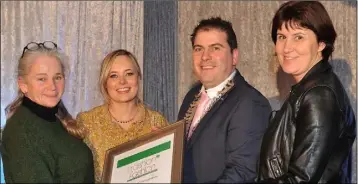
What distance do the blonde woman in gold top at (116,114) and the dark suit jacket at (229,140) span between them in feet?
2.30

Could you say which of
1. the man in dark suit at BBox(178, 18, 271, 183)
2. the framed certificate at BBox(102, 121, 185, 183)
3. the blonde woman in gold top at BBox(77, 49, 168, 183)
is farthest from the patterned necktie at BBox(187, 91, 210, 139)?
the blonde woman in gold top at BBox(77, 49, 168, 183)

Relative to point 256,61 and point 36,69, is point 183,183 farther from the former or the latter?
point 256,61

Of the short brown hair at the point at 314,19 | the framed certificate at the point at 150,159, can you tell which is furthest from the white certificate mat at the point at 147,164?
the short brown hair at the point at 314,19

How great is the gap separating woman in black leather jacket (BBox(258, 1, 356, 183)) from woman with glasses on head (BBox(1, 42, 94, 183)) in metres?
0.98

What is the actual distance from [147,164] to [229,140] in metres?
0.39

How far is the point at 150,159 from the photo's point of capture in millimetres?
3312

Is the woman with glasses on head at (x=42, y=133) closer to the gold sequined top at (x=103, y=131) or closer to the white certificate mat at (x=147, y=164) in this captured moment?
the white certificate mat at (x=147, y=164)

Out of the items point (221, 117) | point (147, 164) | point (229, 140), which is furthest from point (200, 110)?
point (147, 164)

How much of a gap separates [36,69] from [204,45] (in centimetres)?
84

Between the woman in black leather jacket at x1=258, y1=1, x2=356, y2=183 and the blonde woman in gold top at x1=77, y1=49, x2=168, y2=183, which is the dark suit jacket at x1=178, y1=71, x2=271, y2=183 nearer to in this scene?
the woman in black leather jacket at x1=258, y1=1, x2=356, y2=183

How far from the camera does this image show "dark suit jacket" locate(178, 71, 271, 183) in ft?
10.7

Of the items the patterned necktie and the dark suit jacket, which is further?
the patterned necktie

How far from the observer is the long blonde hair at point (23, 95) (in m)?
3.57

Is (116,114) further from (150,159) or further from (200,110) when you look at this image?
(150,159)
